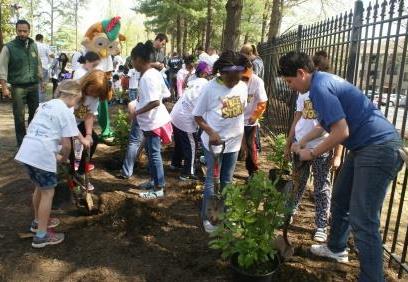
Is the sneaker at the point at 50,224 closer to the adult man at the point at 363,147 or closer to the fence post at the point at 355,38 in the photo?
the adult man at the point at 363,147

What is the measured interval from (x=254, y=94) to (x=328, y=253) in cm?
232

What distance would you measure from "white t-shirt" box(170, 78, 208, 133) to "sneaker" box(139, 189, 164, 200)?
1.00m

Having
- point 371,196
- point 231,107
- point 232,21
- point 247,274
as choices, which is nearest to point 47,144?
point 231,107

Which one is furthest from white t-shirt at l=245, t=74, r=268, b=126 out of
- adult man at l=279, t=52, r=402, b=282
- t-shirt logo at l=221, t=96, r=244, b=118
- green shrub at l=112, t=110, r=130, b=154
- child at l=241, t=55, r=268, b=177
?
adult man at l=279, t=52, r=402, b=282

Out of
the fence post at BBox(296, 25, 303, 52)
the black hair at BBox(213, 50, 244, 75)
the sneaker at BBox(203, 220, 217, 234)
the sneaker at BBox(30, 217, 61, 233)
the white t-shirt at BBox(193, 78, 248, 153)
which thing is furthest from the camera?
the fence post at BBox(296, 25, 303, 52)

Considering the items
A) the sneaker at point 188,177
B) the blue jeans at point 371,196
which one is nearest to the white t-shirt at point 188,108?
the sneaker at point 188,177

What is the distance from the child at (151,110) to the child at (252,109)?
3.54 feet

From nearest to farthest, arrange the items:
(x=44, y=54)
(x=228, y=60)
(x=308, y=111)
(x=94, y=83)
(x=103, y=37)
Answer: (x=228, y=60) < (x=308, y=111) < (x=94, y=83) < (x=103, y=37) < (x=44, y=54)

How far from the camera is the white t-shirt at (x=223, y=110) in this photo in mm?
3826

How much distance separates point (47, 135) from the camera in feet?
11.4

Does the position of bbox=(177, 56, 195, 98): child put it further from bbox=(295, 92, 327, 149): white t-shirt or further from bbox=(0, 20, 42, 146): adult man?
bbox=(295, 92, 327, 149): white t-shirt

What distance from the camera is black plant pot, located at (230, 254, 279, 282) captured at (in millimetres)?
2941

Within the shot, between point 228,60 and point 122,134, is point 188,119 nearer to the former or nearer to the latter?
point 122,134

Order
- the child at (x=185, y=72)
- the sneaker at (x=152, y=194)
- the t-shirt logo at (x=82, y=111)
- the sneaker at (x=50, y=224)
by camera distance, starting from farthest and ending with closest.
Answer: the child at (x=185, y=72)
the sneaker at (x=152, y=194)
the t-shirt logo at (x=82, y=111)
the sneaker at (x=50, y=224)
